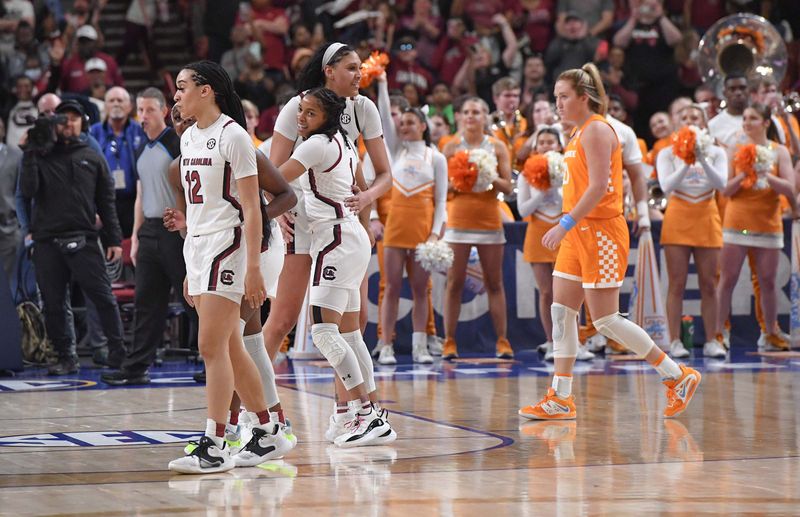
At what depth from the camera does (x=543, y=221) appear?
1149 cm

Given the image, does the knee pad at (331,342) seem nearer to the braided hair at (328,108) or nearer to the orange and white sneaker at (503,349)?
the braided hair at (328,108)

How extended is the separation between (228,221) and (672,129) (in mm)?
9173

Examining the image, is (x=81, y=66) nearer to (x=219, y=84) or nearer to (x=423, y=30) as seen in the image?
(x=423, y=30)

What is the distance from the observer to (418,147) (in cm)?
1144

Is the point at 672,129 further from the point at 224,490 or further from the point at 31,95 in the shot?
Result: the point at 224,490

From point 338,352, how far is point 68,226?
4.45m

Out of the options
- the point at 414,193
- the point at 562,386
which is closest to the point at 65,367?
the point at 414,193

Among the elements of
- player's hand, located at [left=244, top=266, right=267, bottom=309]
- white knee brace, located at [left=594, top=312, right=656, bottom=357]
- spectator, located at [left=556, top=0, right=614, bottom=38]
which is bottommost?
white knee brace, located at [left=594, top=312, right=656, bottom=357]

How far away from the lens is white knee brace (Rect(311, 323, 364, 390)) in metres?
6.62

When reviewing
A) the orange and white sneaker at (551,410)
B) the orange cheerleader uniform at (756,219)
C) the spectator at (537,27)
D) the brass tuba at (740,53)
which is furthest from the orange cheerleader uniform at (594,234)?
the spectator at (537,27)

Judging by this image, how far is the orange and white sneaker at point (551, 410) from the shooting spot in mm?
7668

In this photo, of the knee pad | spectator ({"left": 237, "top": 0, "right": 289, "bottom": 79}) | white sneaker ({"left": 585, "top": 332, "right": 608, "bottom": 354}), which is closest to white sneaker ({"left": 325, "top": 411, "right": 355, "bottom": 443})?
the knee pad

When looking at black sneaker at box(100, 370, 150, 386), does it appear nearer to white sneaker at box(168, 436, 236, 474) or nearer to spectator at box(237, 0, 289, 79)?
white sneaker at box(168, 436, 236, 474)

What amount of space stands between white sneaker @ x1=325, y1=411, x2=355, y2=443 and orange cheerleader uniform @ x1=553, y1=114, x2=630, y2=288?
68.2 inches
